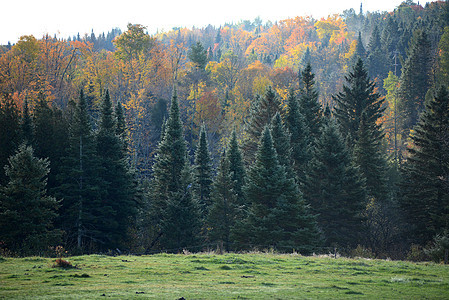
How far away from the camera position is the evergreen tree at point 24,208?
99.8ft

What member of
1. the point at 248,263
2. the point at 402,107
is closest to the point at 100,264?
the point at 248,263

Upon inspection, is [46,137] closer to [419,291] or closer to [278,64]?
[419,291]

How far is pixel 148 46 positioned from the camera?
8400 centimetres

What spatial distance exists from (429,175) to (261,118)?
20376 mm

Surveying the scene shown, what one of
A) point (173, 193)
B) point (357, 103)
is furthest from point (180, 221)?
point (357, 103)

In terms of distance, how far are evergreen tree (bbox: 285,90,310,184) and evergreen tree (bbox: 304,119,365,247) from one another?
4819 millimetres

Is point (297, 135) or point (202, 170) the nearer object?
point (202, 170)

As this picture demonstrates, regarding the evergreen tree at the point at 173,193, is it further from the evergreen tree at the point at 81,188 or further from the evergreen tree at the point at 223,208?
the evergreen tree at the point at 81,188

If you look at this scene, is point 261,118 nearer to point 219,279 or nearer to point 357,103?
point 357,103

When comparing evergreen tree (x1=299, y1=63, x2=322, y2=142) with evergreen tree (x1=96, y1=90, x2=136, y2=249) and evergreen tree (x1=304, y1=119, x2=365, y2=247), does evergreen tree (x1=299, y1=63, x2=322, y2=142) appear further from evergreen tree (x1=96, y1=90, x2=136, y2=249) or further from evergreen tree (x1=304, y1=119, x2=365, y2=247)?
evergreen tree (x1=96, y1=90, x2=136, y2=249)

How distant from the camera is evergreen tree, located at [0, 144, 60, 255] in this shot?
3042 cm

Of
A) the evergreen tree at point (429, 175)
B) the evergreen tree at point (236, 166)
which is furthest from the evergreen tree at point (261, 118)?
the evergreen tree at point (429, 175)

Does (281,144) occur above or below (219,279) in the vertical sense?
above

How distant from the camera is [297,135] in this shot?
52.9 metres
